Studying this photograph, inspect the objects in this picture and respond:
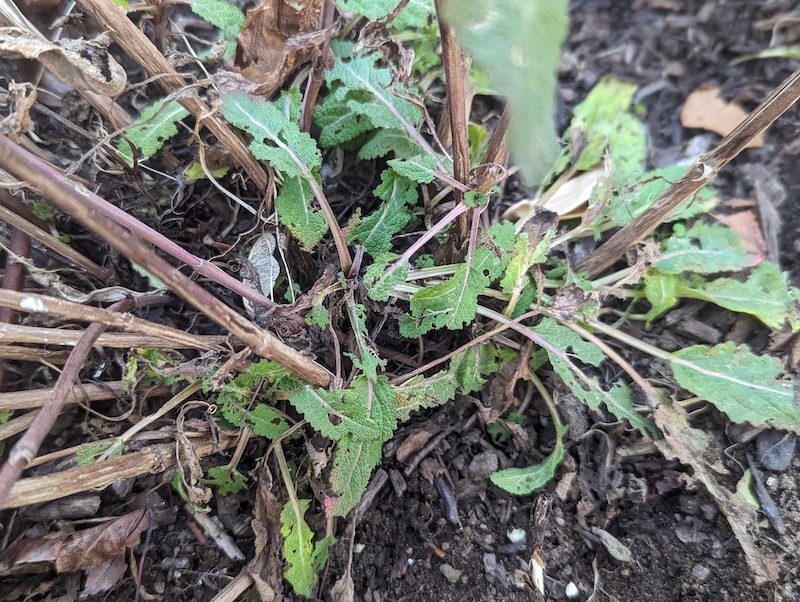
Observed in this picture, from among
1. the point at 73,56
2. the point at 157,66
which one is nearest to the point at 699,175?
the point at 157,66

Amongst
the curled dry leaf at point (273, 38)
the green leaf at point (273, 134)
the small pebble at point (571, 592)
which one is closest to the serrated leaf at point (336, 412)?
the green leaf at point (273, 134)

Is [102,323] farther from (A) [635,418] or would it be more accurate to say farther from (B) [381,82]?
(A) [635,418]

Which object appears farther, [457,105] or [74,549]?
[74,549]

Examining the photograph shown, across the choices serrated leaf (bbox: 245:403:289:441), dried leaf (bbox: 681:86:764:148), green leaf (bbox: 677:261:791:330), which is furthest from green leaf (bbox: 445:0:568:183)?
dried leaf (bbox: 681:86:764:148)

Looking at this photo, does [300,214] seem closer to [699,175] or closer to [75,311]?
[75,311]

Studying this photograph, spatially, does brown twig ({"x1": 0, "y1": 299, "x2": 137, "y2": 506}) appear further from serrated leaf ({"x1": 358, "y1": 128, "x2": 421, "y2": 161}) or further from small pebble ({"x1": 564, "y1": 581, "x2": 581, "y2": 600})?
small pebble ({"x1": 564, "y1": 581, "x2": 581, "y2": 600})

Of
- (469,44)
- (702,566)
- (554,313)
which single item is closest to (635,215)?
(554,313)
